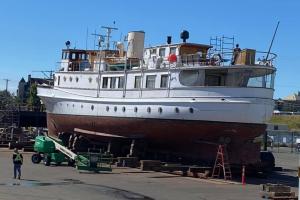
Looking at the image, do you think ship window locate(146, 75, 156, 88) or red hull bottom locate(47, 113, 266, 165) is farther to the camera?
ship window locate(146, 75, 156, 88)

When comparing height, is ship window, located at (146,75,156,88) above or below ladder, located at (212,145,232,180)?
above

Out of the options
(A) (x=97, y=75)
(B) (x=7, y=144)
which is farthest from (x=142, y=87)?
(B) (x=7, y=144)

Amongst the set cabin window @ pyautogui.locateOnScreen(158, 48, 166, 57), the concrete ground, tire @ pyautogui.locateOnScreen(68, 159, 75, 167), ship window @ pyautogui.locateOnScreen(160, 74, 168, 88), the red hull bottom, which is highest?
cabin window @ pyautogui.locateOnScreen(158, 48, 166, 57)

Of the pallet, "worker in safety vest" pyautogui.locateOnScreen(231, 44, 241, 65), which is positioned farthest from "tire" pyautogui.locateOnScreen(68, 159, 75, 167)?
the pallet

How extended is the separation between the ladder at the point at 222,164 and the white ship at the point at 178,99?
2.49ft

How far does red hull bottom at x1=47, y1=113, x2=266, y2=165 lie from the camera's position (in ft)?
96.1

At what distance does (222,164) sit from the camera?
90.8 ft

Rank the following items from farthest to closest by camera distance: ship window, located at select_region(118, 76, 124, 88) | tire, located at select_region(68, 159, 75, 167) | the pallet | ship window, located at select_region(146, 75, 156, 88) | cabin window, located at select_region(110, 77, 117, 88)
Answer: cabin window, located at select_region(110, 77, 117, 88) < ship window, located at select_region(118, 76, 124, 88) < ship window, located at select_region(146, 75, 156, 88) < tire, located at select_region(68, 159, 75, 167) < the pallet

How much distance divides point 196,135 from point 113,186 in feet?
29.5

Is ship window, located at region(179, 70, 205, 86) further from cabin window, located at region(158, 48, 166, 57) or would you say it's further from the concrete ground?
the concrete ground

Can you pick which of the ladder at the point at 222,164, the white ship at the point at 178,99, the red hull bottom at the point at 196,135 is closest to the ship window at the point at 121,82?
the white ship at the point at 178,99

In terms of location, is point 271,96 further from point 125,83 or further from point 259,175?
point 125,83

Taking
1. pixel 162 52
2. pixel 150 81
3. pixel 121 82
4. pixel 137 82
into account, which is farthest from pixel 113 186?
pixel 162 52

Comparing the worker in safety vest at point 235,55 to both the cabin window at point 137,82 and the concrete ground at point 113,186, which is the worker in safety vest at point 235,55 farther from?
the cabin window at point 137,82
